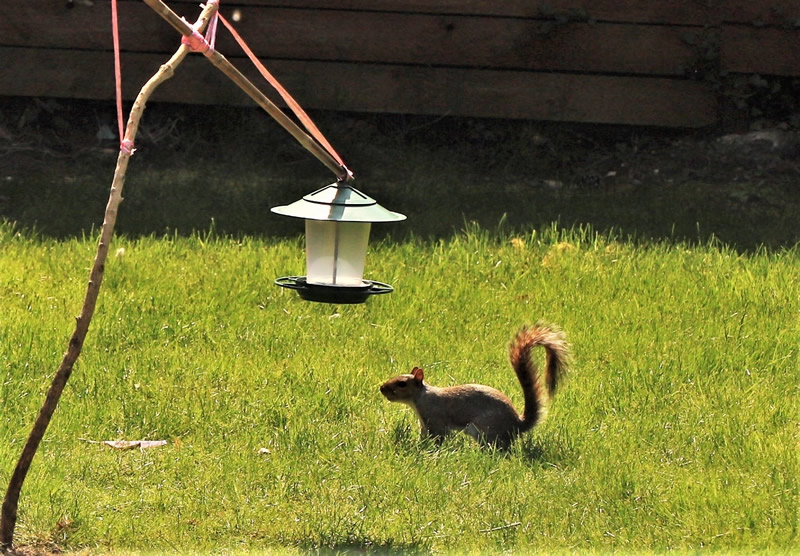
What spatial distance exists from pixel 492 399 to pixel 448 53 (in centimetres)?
437

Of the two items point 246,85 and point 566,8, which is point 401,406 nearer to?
point 246,85

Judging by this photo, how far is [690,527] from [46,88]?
19.4ft

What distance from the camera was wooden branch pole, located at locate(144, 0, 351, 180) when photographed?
3162 millimetres

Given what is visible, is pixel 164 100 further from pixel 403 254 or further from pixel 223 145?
pixel 403 254

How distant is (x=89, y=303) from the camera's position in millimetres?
3189

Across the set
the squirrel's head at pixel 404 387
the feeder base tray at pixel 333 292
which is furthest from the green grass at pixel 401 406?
the feeder base tray at pixel 333 292

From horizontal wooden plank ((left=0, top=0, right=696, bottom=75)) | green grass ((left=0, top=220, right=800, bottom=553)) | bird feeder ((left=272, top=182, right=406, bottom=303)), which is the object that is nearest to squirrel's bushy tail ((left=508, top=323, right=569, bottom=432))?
green grass ((left=0, top=220, right=800, bottom=553))

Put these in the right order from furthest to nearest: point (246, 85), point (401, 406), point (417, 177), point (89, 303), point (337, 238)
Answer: point (417, 177)
point (401, 406)
point (337, 238)
point (246, 85)
point (89, 303)

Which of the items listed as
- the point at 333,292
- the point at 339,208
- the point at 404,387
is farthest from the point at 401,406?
the point at 339,208

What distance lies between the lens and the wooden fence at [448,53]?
8.10 meters

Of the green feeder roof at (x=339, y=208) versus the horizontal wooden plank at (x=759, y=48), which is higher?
the horizontal wooden plank at (x=759, y=48)

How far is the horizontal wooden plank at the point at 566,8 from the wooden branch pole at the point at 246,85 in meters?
4.76

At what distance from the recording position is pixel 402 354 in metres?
5.04

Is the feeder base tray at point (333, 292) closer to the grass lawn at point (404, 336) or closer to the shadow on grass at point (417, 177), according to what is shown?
the grass lawn at point (404, 336)
